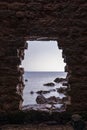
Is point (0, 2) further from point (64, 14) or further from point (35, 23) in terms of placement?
point (64, 14)

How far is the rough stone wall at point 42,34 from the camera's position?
704cm

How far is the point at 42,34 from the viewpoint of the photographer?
23.1ft

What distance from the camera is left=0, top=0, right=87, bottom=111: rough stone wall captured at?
7043 millimetres

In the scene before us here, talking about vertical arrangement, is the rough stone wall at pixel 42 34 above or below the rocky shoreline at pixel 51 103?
above

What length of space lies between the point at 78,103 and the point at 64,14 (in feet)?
7.04

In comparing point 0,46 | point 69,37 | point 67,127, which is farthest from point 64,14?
point 67,127

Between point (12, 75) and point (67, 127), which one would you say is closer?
point (67, 127)

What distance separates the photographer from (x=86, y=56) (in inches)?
281

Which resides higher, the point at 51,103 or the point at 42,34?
the point at 42,34

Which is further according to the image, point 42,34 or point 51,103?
point 51,103

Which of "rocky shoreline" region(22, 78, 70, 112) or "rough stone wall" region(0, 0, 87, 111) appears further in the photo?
"rocky shoreline" region(22, 78, 70, 112)

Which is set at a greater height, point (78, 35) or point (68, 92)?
point (78, 35)

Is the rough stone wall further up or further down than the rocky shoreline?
further up

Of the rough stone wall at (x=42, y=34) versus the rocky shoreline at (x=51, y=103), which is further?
the rocky shoreline at (x=51, y=103)
